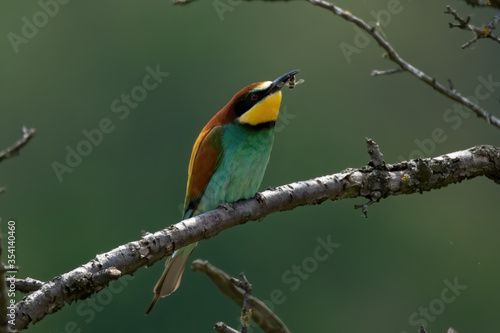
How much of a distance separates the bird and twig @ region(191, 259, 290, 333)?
803mm

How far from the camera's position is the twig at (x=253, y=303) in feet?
4.96

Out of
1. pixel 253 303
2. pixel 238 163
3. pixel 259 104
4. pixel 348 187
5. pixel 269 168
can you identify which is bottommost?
pixel 253 303

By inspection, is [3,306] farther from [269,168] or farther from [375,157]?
[269,168]

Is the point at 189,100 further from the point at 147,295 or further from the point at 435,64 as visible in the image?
the point at 435,64

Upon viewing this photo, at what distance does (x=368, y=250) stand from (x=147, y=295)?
11.9ft

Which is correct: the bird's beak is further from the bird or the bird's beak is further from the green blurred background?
the green blurred background

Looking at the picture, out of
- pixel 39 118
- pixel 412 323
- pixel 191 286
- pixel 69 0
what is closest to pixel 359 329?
pixel 412 323

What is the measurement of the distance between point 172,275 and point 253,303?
0.74m

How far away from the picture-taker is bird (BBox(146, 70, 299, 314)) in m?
2.48

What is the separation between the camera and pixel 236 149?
2.55 meters

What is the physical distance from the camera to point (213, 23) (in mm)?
14555

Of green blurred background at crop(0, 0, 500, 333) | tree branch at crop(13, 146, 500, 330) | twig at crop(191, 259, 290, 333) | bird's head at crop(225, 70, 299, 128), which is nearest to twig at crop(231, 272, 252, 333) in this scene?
twig at crop(191, 259, 290, 333)

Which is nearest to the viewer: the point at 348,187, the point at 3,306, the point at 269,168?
the point at 3,306

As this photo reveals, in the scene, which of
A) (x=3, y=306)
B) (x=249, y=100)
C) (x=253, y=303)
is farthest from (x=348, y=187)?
(x=3, y=306)
